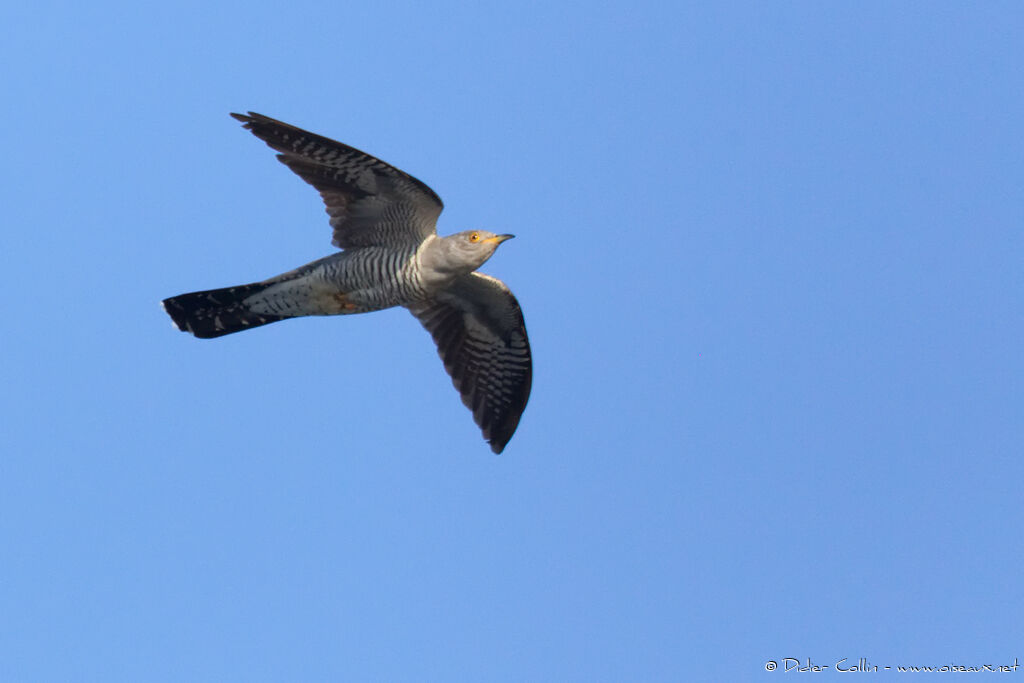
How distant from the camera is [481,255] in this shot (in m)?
9.49

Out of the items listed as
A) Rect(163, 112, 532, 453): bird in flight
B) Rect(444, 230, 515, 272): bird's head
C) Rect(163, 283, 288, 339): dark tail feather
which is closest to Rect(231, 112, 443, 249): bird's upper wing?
Rect(163, 112, 532, 453): bird in flight

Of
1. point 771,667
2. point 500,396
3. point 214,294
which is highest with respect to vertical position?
point 500,396

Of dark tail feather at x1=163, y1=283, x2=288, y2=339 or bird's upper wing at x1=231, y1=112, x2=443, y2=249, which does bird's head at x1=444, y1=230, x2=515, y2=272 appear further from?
dark tail feather at x1=163, y1=283, x2=288, y2=339

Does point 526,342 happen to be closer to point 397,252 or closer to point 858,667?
point 397,252

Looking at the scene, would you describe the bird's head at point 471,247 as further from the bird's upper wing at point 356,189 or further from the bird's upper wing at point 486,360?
the bird's upper wing at point 486,360

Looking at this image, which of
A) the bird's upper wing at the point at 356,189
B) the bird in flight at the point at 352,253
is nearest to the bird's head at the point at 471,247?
the bird in flight at the point at 352,253

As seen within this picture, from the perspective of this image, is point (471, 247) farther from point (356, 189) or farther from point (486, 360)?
point (486, 360)

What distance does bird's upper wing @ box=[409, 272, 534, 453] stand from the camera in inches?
438

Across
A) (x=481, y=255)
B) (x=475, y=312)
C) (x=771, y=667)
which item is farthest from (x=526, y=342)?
(x=771, y=667)

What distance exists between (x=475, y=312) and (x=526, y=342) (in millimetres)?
558

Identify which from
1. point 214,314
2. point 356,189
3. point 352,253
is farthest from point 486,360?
point 214,314

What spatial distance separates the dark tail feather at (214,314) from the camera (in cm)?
995

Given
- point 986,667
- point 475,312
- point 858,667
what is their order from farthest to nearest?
point 475,312, point 858,667, point 986,667

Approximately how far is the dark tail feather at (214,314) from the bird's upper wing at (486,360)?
1.69 m
